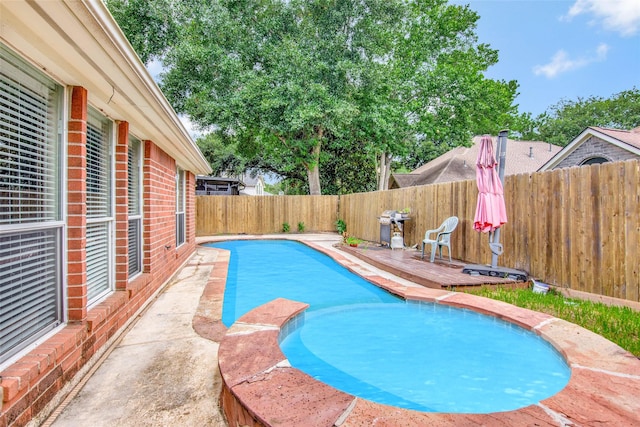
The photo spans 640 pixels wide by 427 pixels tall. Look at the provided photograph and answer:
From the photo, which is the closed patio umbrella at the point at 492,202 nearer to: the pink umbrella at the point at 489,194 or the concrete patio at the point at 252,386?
the pink umbrella at the point at 489,194

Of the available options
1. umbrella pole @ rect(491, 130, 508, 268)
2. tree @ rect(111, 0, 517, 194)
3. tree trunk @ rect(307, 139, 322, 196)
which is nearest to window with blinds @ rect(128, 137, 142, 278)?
umbrella pole @ rect(491, 130, 508, 268)

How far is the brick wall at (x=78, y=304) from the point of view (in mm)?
1764

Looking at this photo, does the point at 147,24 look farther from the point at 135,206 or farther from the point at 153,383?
the point at 153,383

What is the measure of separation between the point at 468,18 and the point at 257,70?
12493mm

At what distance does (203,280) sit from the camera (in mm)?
5613

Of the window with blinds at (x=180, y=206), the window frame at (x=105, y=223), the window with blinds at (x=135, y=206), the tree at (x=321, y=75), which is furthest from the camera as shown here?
the tree at (x=321, y=75)

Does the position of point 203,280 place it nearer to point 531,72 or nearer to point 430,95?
point 430,95

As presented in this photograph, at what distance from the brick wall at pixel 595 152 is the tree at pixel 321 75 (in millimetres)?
5240

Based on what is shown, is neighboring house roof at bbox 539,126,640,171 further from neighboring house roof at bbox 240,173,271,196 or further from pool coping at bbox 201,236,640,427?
neighboring house roof at bbox 240,173,271,196

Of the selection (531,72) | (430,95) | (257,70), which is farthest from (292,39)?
(531,72)

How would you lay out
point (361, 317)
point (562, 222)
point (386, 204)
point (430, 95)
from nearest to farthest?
1. point (361, 317)
2. point (562, 222)
3. point (386, 204)
4. point (430, 95)

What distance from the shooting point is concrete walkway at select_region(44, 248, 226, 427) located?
1.91 m

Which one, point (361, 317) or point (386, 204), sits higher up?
point (386, 204)

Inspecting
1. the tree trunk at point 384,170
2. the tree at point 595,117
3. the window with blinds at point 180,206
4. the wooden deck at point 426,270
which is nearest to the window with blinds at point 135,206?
the window with blinds at point 180,206
